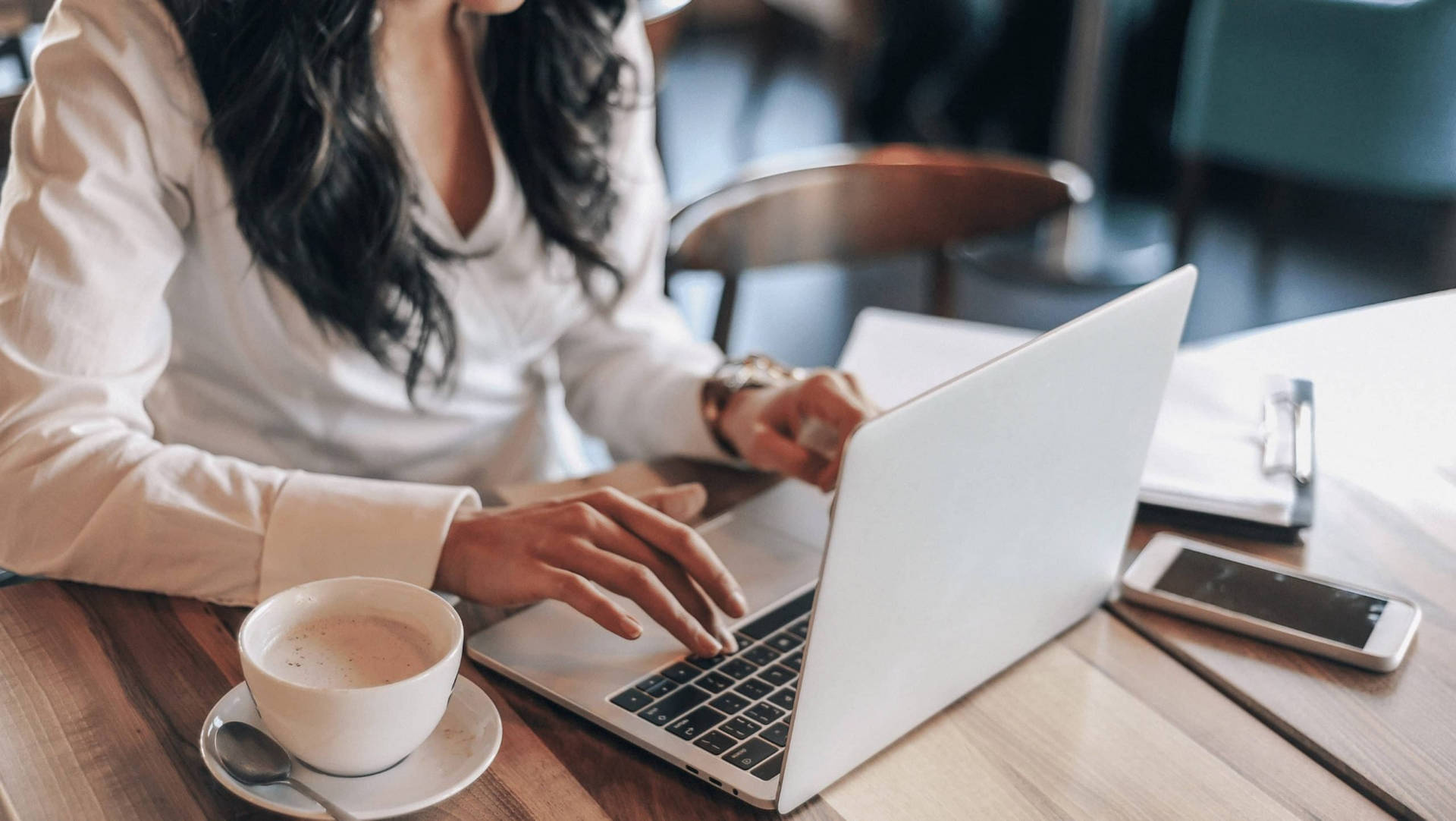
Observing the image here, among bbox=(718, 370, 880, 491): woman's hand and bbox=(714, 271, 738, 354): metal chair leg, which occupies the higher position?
bbox=(718, 370, 880, 491): woman's hand

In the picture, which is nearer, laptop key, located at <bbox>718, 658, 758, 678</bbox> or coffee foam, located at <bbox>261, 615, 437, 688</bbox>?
coffee foam, located at <bbox>261, 615, 437, 688</bbox>

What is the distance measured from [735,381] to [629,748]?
0.49 m

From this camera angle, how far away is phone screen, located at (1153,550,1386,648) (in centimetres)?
83

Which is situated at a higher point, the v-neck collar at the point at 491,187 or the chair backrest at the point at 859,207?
the v-neck collar at the point at 491,187

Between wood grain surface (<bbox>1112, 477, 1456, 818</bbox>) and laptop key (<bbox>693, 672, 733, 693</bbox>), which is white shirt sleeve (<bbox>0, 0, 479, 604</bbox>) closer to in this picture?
laptop key (<bbox>693, 672, 733, 693</bbox>)

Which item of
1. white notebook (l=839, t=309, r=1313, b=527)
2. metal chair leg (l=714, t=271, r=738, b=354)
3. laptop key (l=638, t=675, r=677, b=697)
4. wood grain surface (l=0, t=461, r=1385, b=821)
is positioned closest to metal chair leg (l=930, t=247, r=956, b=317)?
metal chair leg (l=714, t=271, r=738, b=354)

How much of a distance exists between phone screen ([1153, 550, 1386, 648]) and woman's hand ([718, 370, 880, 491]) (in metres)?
0.26

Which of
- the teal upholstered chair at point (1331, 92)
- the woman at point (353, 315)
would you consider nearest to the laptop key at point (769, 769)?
the woman at point (353, 315)

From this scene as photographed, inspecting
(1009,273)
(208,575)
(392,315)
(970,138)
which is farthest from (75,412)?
(970,138)

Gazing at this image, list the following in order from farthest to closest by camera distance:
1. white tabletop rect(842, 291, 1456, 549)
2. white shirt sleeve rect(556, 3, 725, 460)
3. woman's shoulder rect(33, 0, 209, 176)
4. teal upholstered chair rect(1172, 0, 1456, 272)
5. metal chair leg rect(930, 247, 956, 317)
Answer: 1. teal upholstered chair rect(1172, 0, 1456, 272)
2. metal chair leg rect(930, 247, 956, 317)
3. white shirt sleeve rect(556, 3, 725, 460)
4. white tabletop rect(842, 291, 1456, 549)
5. woman's shoulder rect(33, 0, 209, 176)

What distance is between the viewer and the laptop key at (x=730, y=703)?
72 centimetres

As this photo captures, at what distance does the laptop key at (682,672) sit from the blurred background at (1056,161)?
85cm

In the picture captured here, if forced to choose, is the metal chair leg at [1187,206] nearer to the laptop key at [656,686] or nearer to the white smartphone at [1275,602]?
the white smartphone at [1275,602]

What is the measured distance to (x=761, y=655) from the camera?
78cm
